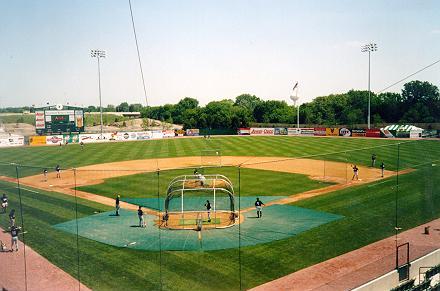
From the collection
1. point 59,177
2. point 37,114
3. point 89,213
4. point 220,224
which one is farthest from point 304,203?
point 37,114

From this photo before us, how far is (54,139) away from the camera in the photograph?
5950 cm

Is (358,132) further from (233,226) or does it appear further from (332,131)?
(233,226)

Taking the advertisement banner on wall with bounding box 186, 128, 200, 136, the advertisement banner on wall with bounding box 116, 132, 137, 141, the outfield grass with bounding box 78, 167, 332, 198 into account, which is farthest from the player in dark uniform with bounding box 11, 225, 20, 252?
the advertisement banner on wall with bounding box 186, 128, 200, 136

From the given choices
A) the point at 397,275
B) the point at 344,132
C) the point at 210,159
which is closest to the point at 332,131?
the point at 344,132

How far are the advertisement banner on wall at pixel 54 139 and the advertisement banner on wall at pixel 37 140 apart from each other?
0.63 meters

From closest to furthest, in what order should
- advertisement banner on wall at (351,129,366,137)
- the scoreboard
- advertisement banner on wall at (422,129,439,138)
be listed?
the scoreboard, advertisement banner on wall at (422,129,439,138), advertisement banner on wall at (351,129,366,137)

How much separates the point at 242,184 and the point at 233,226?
10443 mm

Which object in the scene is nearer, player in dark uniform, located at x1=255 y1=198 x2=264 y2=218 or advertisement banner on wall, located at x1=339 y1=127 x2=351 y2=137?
player in dark uniform, located at x1=255 y1=198 x2=264 y2=218

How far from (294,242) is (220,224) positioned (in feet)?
12.9

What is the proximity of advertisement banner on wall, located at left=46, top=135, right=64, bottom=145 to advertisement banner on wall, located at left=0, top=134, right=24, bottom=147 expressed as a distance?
11.9 ft

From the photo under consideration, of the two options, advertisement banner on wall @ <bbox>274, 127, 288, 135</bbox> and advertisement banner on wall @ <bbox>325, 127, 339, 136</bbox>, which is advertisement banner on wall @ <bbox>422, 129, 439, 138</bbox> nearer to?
advertisement banner on wall @ <bbox>325, 127, 339, 136</bbox>

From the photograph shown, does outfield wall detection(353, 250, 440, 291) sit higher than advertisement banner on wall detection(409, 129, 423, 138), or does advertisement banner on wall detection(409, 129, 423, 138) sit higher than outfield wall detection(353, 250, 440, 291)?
advertisement banner on wall detection(409, 129, 423, 138)

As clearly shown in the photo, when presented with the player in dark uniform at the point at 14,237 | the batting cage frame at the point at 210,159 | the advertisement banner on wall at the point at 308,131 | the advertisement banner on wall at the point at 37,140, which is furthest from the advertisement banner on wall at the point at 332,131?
the player in dark uniform at the point at 14,237

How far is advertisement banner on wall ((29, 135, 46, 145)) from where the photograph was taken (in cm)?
5734
